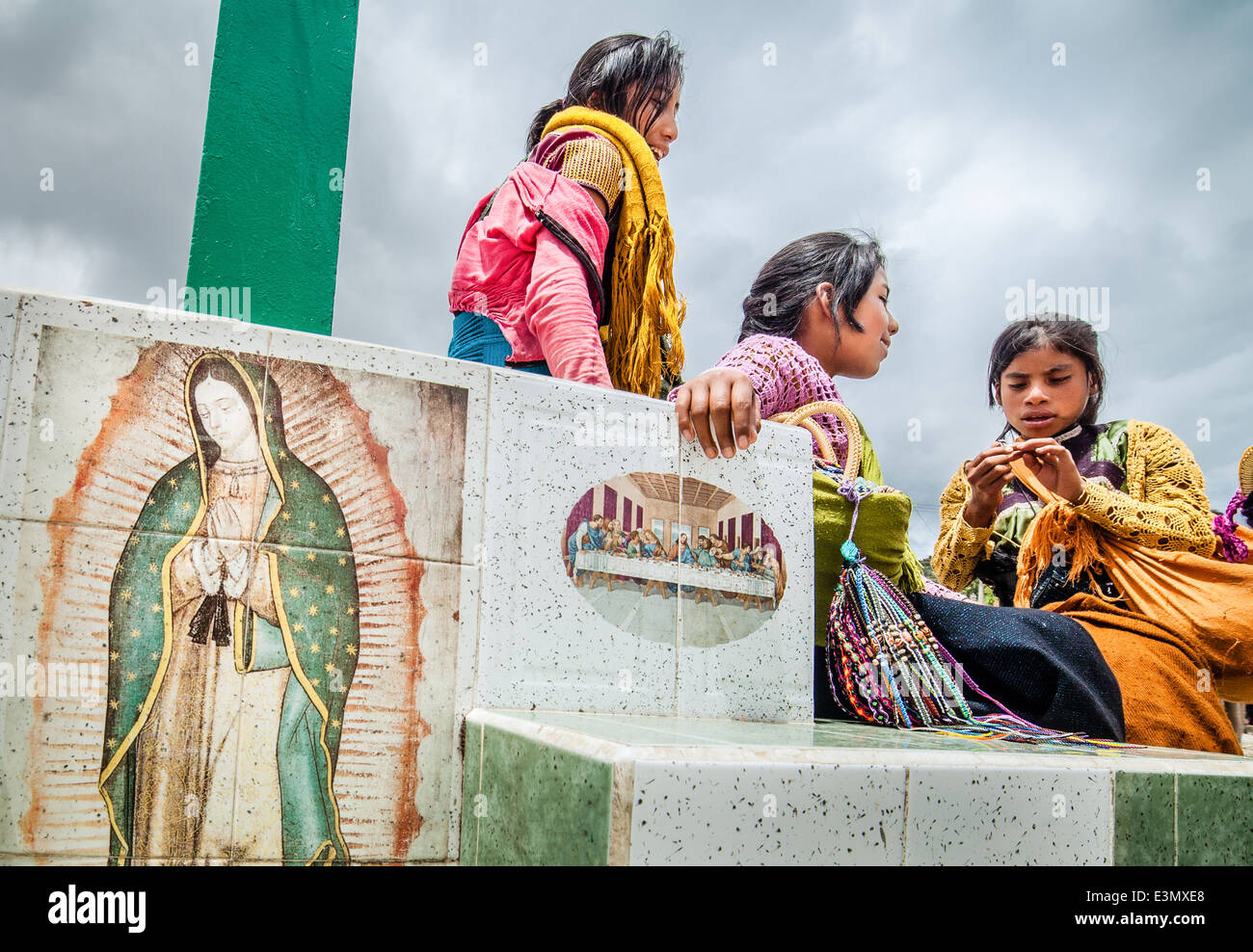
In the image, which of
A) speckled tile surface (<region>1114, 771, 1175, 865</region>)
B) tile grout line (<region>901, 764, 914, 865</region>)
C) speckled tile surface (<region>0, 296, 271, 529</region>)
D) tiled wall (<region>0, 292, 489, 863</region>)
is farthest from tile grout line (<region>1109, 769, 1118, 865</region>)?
speckled tile surface (<region>0, 296, 271, 529</region>)

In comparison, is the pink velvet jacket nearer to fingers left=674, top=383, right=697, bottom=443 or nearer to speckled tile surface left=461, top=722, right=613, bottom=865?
fingers left=674, top=383, right=697, bottom=443

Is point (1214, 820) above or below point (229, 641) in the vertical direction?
below

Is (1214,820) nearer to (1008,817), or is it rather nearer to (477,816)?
(1008,817)

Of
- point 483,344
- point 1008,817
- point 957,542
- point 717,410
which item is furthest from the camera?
point 957,542

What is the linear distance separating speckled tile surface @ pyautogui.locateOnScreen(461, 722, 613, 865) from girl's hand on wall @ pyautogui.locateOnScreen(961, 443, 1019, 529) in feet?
5.88

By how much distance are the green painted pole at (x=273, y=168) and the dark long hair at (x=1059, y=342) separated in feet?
7.81

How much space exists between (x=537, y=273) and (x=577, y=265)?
11 cm

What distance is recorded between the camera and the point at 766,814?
4.07ft

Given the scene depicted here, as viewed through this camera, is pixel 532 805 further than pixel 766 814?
Yes

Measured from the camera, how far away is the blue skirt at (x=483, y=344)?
2414 mm

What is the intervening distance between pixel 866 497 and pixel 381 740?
137cm

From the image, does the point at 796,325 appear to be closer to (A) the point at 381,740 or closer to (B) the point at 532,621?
(B) the point at 532,621

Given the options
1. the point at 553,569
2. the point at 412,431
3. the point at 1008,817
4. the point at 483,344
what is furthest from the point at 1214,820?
the point at 483,344
